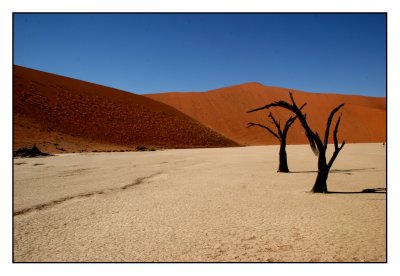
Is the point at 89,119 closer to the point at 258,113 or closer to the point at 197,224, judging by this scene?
the point at 197,224

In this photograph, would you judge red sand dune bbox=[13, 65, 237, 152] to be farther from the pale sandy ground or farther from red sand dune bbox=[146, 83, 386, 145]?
the pale sandy ground

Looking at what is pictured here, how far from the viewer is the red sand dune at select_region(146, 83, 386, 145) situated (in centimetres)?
7050

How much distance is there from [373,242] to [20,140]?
33847 mm

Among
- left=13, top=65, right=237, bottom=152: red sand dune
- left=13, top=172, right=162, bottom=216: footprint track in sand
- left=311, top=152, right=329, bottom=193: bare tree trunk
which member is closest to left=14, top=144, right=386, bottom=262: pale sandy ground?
left=13, top=172, right=162, bottom=216: footprint track in sand

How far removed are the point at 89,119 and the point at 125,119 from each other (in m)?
5.98

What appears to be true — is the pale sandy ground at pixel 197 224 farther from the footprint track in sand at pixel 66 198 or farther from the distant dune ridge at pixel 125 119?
the distant dune ridge at pixel 125 119

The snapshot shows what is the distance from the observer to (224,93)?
309 feet

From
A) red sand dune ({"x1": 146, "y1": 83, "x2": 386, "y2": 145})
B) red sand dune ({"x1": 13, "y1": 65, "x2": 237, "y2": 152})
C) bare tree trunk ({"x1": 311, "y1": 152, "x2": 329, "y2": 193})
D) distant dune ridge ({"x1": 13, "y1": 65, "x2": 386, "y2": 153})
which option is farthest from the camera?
red sand dune ({"x1": 146, "y1": 83, "x2": 386, "y2": 145})

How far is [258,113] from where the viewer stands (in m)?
81.7

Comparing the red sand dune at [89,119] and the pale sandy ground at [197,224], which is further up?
the red sand dune at [89,119]

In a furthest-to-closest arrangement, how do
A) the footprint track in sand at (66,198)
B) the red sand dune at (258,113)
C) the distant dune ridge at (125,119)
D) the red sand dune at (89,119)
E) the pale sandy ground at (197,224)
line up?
the red sand dune at (258,113) < the distant dune ridge at (125,119) < the red sand dune at (89,119) < the footprint track in sand at (66,198) < the pale sandy ground at (197,224)

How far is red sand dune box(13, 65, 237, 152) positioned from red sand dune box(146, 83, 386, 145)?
13727 millimetres

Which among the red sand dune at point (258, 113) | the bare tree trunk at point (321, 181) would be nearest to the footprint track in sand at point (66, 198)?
the bare tree trunk at point (321, 181)

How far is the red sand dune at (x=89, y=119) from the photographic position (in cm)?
3708
